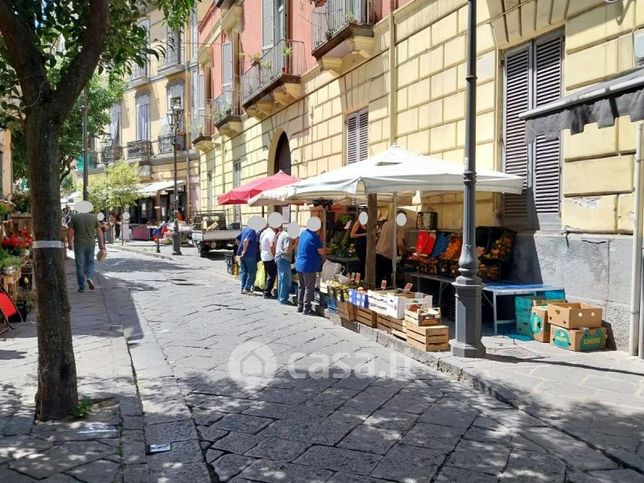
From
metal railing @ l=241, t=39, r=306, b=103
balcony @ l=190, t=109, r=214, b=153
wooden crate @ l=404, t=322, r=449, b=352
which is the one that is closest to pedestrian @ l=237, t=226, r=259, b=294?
wooden crate @ l=404, t=322, r=449, b=352

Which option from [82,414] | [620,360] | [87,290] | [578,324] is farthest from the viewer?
[87,290]

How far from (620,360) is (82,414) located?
201 inches

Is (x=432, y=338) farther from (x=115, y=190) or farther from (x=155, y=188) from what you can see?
(x=155, y=188)

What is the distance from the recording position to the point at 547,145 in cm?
817

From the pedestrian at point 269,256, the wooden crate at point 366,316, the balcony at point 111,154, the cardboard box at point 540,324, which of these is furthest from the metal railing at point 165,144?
the cardboard box at point 540,324

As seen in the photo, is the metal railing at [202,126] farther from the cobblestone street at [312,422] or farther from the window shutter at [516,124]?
the cobblestone street at [312,422]

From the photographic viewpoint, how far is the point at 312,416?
4758 mm

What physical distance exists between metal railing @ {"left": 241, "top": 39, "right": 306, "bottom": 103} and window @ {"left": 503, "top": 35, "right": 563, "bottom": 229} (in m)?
8.98

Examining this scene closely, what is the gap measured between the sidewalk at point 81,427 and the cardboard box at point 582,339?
14.9 feet

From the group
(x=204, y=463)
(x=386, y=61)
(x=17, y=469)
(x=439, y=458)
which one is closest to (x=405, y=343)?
(x=439, y=458)

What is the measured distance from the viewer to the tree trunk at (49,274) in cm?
431

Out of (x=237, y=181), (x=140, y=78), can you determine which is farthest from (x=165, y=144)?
(x=237, y=181)

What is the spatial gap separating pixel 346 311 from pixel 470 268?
255 centimetres

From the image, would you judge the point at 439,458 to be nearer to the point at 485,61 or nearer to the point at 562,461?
the point at 562,461
